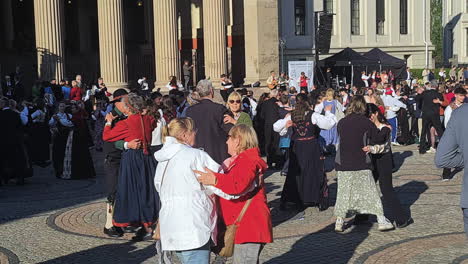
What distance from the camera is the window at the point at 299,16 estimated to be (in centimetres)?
4869

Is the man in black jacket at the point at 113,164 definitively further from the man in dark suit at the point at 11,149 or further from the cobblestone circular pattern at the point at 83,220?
the man in dark suit at the point at 11,149

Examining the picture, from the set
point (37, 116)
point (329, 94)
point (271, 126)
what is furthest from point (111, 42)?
point (329, 94)

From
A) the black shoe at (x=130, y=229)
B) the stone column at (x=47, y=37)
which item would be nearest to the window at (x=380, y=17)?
the stone column at (x=47, y=37)

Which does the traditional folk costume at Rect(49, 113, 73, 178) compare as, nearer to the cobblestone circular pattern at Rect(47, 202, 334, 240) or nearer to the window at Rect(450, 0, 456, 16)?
the cobblestone circular pattern at Rect(47, 202, 334, 240)

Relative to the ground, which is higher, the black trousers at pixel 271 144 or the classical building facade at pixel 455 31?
the classical building facade at pixel 455 31

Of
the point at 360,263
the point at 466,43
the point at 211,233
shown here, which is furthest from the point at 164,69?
the point at 466,43

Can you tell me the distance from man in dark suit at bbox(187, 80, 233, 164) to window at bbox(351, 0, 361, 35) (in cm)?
4254

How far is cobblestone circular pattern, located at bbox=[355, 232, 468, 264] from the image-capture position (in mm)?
8398

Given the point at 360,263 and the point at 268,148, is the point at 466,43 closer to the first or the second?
the point at 268,148

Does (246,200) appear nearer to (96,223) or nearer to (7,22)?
(96,223)

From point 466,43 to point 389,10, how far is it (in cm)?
2368

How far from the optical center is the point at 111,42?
85.7 ft

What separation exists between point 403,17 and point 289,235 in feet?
152

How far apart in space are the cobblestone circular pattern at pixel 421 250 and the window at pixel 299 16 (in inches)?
1570
